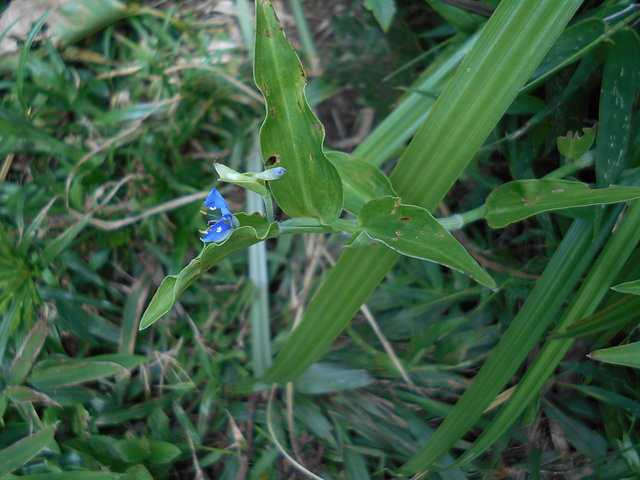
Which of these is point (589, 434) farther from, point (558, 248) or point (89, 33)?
point (89, 33)

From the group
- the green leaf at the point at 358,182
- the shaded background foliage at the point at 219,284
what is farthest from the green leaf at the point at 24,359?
the green leaf at the point at 358,182

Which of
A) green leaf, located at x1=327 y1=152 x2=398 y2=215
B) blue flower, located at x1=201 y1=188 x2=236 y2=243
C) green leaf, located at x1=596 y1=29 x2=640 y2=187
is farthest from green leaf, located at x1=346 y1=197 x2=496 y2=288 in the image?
green leaf, located at x1=596 y1=29 x2=640 y2=187

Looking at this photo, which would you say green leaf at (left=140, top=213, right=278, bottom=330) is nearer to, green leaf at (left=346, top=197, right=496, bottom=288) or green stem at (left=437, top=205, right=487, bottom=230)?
green leaf at (left=346, top=197, right=496, bottom=288)

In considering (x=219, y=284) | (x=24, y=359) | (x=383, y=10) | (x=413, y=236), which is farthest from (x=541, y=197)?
(x=24, y=359)

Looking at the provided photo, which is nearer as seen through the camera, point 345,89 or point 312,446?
point 312,446

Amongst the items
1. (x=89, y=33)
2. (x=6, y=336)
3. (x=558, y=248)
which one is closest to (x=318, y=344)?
(x=558, y=248)

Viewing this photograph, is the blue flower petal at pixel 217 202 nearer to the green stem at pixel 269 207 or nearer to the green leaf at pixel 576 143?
the green stem at pixel 269 207
